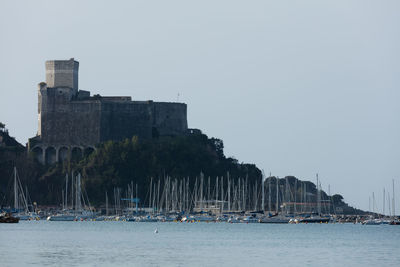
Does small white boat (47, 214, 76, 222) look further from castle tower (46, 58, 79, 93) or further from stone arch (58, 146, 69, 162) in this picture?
castle tower (46, 58, 79, 93)

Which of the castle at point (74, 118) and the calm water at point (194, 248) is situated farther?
the castle at point (74, 118)

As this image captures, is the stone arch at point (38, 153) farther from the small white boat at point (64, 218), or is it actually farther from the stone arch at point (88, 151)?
the small white boat at point (64, 218)

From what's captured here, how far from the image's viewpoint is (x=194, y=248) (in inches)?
2672

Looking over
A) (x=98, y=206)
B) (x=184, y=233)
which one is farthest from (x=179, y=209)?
(x=184, y=233)

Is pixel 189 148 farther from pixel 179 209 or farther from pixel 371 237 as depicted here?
pixel 371 237

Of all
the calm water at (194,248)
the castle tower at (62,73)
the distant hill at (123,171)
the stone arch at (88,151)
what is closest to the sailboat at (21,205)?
the distant hill at (123,171)

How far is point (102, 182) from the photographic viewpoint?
130875 mm

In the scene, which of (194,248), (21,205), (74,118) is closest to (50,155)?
(74,118)

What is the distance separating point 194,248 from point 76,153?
71.2 m

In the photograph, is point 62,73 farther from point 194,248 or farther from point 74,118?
point 194,248

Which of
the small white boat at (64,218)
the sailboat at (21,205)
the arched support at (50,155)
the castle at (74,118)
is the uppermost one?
the castle at (74,118)

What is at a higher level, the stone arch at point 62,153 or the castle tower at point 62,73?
the castle tower at point 62,73

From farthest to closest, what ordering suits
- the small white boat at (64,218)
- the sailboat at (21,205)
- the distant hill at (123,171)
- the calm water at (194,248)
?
the distant hill at (123,171) → the sailboat at (21,205) → the small white boat at (64,218) → the calm water at (194,248)

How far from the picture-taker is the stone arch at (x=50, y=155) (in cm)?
13762
